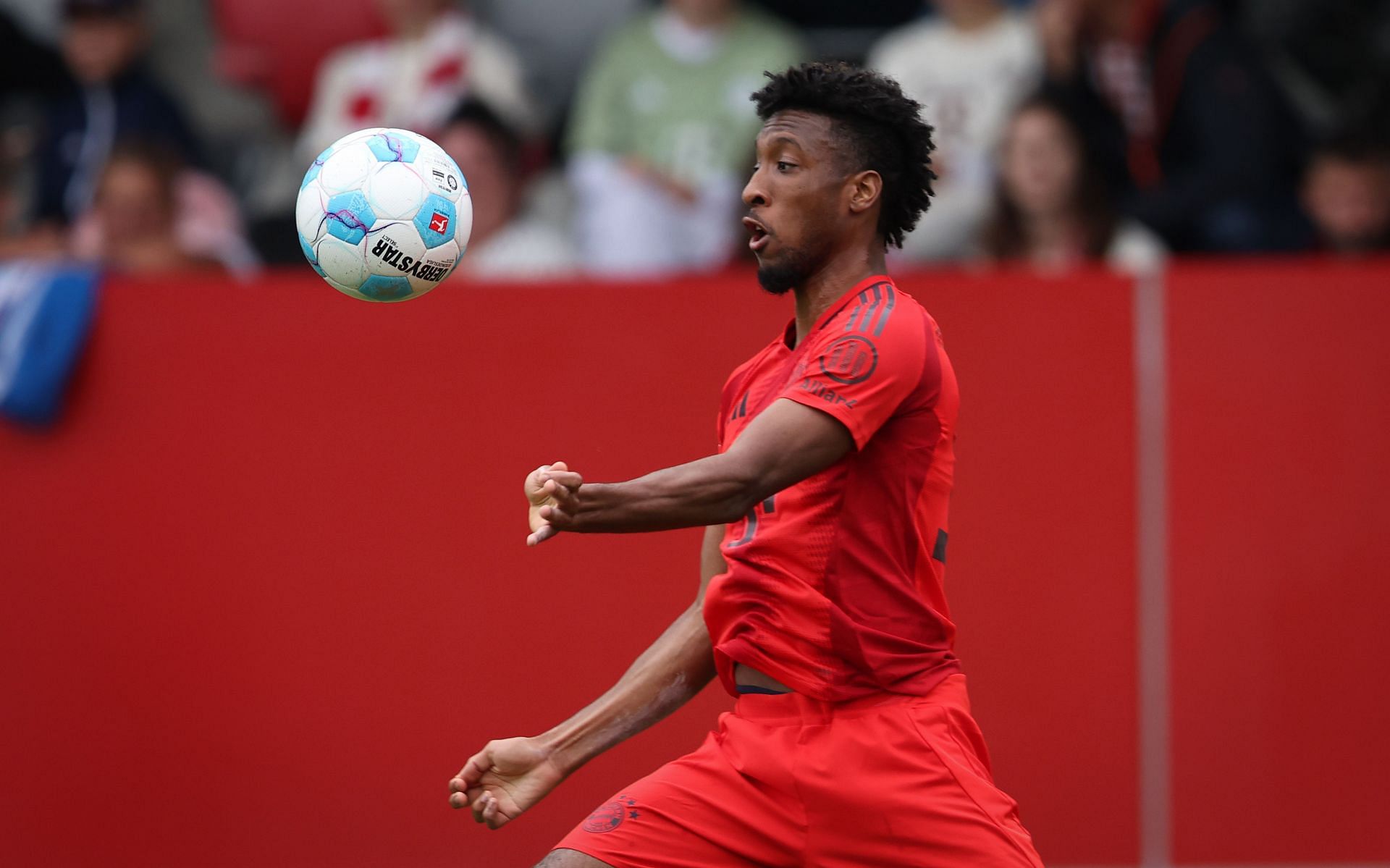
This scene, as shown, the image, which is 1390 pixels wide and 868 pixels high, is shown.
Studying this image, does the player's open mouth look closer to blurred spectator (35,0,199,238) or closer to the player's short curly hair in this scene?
the player's short curly hair

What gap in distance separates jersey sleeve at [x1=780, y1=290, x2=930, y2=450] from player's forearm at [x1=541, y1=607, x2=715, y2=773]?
87cm

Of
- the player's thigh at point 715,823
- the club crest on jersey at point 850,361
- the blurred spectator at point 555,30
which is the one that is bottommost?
the player's thigh at point 715,823

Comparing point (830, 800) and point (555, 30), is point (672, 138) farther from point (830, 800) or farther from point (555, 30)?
point (830, 800)

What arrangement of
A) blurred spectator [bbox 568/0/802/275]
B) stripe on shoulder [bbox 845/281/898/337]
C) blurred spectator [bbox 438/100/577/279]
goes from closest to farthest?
stripe on shoulder [bbox 845/281/898/337] < blurred spectator [bbox 438/100/577/279] < blurred spectator [bbox 568/0/802/275]

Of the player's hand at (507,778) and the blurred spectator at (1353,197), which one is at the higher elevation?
the blurred spectator at (1353,197)

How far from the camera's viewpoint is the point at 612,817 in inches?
164

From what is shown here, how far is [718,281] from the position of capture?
24.1 ft

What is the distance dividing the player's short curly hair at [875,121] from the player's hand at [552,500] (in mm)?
1211

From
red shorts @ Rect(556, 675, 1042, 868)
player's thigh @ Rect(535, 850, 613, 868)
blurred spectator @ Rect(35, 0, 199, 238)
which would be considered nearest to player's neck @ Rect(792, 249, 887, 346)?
red shorts @ Rect(556, 675, 1042, 868)

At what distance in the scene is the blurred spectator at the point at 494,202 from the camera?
8.45m

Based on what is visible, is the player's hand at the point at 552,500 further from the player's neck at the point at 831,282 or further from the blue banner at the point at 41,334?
the blue banner at the point at 41,334

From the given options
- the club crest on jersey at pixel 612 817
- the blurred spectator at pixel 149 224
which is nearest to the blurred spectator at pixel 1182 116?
the blurred spectator at pixel 149 224

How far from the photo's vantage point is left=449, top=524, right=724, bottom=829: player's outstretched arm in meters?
4.28

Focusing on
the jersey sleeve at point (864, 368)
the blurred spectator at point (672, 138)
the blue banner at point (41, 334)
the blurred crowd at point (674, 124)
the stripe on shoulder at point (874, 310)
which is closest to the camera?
the jersey sleeve at point (864, 368)
